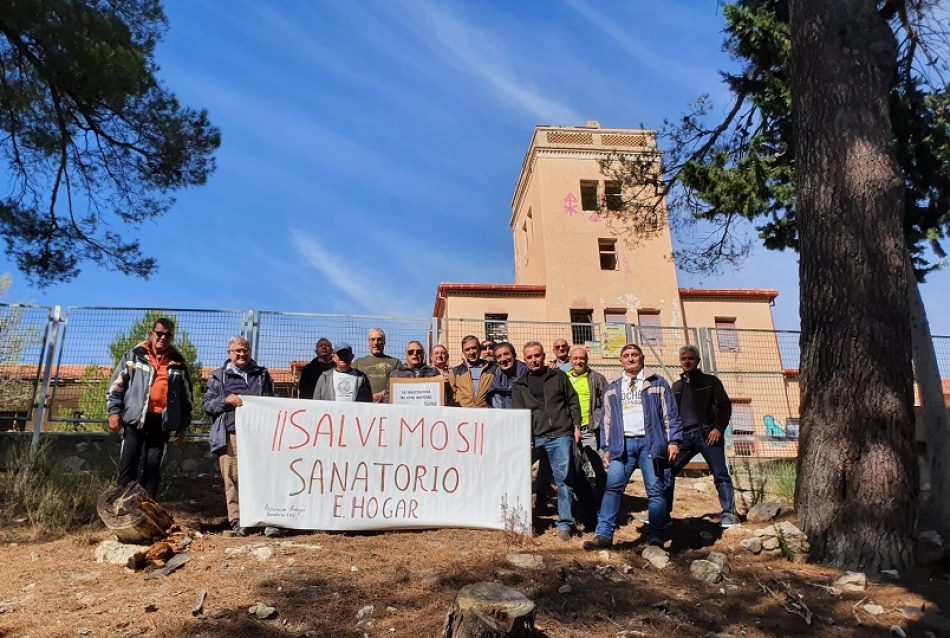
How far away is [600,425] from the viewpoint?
19.5 feet

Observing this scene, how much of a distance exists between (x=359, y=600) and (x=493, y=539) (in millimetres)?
1634

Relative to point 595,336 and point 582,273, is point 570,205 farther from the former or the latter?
point 595,336

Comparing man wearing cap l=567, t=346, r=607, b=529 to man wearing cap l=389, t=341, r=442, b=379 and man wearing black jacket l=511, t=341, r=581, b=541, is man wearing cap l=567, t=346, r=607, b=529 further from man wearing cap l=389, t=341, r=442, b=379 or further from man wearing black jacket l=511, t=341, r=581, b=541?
man wearing cap l=389, t=341, r=442, b=379

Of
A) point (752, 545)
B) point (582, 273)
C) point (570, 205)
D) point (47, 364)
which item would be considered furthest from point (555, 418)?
point (570, 205)

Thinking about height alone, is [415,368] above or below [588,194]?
below

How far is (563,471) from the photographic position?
5.68 m

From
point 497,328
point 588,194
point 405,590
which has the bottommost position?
point 405,590

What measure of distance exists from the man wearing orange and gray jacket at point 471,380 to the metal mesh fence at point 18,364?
18.1ft

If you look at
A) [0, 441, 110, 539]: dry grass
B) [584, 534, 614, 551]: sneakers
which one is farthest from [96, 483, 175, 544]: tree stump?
[584, 534, 614, 551]: sneakers

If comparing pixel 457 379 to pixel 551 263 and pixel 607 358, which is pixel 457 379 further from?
pixel 551 263

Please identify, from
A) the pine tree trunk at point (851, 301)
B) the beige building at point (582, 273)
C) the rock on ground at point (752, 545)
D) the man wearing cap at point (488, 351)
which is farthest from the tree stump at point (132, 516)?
the beige building at point (582, 273)

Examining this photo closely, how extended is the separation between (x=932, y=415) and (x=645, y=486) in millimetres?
3811

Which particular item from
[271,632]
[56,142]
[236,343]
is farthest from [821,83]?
[56,142]

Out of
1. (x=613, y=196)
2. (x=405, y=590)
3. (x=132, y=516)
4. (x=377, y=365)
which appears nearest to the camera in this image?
(x=405, y=590)
